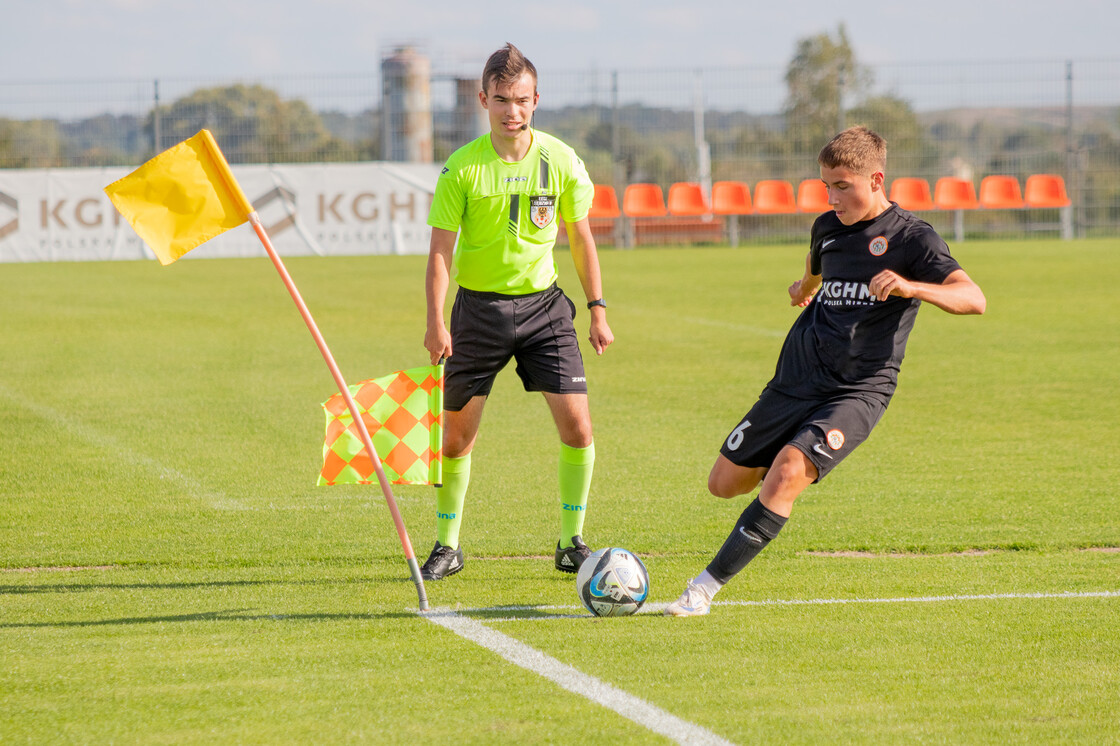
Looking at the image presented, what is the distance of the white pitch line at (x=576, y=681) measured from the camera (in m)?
3.53

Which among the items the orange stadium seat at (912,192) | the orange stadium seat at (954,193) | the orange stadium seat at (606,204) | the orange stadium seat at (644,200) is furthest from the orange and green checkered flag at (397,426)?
the orange stadium seat at (954,193)

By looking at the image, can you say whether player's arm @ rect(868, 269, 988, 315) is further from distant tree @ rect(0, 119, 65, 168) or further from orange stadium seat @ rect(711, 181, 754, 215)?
distant tree @ rect(0, 119, 65, 168)

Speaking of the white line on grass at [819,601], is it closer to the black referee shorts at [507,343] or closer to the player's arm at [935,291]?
the black referee shorts at [507,343]

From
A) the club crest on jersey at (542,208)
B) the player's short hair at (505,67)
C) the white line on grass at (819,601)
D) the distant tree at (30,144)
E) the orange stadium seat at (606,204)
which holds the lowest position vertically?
the white line on grass at (819,601)

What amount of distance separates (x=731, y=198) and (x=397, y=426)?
2239 centimetres

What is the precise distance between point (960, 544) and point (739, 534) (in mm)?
1813

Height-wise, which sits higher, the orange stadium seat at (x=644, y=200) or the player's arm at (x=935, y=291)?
the orange stadium seat at (x=644, y=200)

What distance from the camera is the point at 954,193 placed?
27109mm

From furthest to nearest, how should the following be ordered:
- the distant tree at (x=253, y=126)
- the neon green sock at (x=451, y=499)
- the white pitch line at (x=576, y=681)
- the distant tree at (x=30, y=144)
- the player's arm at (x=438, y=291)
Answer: the distant tree at (x=253, y=126) < the distant tree at (x=30, y=144) < the neon green sock at (x=451, y=499) < the player's arm at (x=438, y=291) < the white pitch line at (x=576, y=681)

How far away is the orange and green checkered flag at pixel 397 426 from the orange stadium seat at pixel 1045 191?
81.4 ft

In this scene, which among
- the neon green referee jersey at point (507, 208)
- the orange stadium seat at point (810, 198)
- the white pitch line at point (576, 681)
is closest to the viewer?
the white pitch line at point (576, 681)

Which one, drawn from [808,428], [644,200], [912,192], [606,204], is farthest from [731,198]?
[808,428]

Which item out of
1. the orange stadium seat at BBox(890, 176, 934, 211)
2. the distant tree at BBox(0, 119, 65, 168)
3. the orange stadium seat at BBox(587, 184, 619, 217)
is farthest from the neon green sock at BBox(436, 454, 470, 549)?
the orange stadium seat at BBox(890, 176, 934, 211)

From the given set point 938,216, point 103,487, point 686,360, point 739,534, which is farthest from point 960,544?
point 938,216
